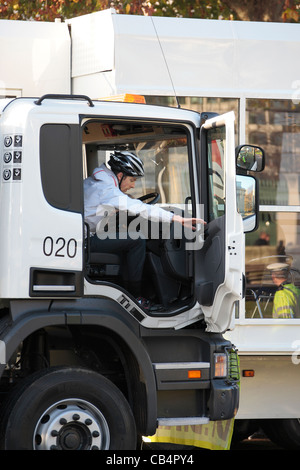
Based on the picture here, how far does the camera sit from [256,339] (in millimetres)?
7328

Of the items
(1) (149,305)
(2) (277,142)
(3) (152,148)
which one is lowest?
(1) (149,305)

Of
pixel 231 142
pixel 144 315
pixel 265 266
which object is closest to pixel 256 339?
pixel 265 266

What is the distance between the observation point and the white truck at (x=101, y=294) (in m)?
5.35

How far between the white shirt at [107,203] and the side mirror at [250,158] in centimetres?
57

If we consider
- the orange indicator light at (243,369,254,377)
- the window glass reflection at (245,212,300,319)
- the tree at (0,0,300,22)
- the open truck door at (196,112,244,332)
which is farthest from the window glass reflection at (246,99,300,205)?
the tree at (0,0,300,22)

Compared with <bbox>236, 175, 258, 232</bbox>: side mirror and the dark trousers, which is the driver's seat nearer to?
the dark trousers

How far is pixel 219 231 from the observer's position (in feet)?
18.6

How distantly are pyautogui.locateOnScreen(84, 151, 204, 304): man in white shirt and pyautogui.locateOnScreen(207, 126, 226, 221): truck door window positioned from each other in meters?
0.22

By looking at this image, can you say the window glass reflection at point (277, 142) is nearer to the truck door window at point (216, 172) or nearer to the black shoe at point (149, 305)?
the truck door window at point (216, 172)

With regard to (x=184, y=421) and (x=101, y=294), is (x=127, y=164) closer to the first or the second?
(x=101, y=294)

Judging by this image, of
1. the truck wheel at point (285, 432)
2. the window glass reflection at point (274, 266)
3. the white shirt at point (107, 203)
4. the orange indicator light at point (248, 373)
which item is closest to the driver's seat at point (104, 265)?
the white shirt at point (107, 203)

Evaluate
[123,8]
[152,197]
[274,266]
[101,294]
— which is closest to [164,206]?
[152,197]

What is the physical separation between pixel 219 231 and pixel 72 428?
60.7 inches

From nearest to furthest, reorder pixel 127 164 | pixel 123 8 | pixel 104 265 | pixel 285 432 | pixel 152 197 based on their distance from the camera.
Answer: pixel 104 265, pixel 127 164, pixel 152 197, pixel 285 432, pixel 123 8
